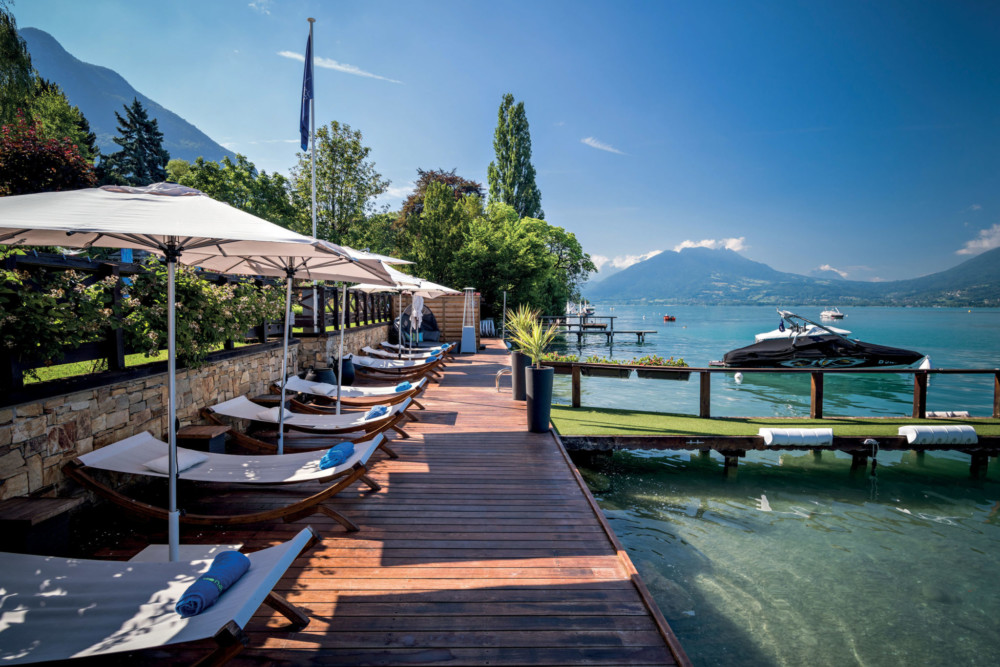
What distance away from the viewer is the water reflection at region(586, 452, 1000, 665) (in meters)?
3.41

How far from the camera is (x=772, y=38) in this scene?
131 feet

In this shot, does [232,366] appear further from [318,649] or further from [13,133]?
[13,133]

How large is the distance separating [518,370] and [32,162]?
17.3 metres

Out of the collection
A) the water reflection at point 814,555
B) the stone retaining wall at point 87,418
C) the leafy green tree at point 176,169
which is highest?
the leafy green tree at point 176,169

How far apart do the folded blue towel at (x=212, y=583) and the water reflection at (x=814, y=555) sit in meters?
2.92

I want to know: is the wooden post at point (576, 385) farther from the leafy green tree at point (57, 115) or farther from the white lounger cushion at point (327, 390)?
the leafy green tree at point (57, 115)

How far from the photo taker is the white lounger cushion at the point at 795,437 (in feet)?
20.3

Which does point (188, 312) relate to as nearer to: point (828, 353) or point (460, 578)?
point (460, 578)

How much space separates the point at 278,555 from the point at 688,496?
549 centimetres

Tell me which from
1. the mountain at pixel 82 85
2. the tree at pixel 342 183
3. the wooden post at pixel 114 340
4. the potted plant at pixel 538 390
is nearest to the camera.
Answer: the wooden post at pixel 114 340

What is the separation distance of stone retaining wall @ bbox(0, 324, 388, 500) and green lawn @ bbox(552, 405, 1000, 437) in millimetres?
4367

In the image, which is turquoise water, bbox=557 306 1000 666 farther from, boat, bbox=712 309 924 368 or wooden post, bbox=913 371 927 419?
boat, bbox=712 309 924 368

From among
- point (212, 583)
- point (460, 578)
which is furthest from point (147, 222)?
point (460, 578)

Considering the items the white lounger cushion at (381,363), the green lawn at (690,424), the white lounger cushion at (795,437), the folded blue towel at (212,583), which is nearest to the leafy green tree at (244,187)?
the white lounger cushion at (381,363)
